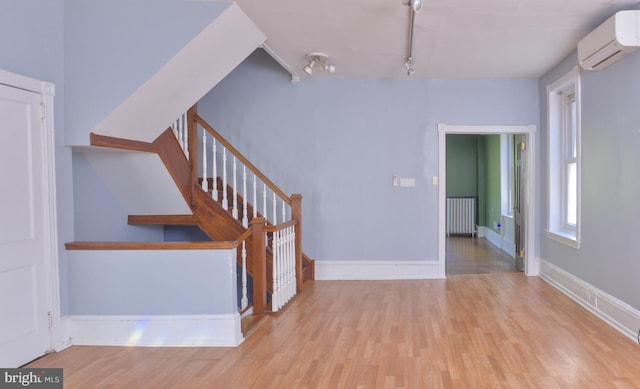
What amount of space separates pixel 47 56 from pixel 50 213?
46.7 inches

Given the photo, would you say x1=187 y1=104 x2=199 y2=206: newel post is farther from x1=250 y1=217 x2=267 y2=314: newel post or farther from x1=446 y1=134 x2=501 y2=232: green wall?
x1=446 y1=134 x2=501 y2=232: green wall

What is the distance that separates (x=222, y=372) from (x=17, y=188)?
191cm

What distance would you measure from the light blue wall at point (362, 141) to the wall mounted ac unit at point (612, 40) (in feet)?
6.02

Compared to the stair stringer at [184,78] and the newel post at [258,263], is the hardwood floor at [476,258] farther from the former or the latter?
the stair stringer at [184,78]

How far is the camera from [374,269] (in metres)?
5.57

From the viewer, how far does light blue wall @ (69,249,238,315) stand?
3283 mm

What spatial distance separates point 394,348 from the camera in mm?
3186

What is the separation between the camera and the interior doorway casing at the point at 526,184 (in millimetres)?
5484

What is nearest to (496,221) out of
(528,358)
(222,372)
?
(528,358)

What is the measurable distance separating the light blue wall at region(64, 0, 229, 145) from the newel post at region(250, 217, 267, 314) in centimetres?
160

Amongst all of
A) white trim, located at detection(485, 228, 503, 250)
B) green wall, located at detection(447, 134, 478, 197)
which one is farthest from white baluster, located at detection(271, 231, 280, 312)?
green wall, located at detection(447, 134, 478, 197)

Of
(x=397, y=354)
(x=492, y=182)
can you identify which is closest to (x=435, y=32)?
(x=397, y=354)

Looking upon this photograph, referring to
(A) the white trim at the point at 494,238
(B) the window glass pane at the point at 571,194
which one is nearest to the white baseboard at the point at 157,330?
(B) the window glass pane at the point at 571,194

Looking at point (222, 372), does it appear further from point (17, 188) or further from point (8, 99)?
point (8, 99)
